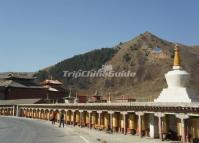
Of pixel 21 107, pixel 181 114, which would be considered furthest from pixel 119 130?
pixel 21 107

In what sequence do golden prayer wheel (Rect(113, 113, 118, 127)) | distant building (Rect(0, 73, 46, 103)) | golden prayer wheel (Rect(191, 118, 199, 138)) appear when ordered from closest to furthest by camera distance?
1. golden prayer wheel (Rect(191, 118, 199, 138))
2. golden prayer wheel (Rect(113, 113, 118, 127))
3. distant building (Rect(0, 73, 46, 103))

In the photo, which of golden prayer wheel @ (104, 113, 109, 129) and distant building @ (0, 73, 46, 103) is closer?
golden prayer wheel @ (104, 113, 109, 129)

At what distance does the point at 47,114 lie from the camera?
94.5 meters

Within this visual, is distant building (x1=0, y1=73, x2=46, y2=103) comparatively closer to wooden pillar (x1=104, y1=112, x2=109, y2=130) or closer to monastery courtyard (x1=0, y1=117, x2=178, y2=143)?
wooden pillar (x1=104, y1=112, x2=109, y2=130)

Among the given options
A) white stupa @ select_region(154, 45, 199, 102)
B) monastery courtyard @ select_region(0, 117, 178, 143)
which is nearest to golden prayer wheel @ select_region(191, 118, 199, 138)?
monastery courtyard @ select_region(0, 117, 178, 143)

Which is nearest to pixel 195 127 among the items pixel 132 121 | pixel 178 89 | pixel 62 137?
pixel 178 89

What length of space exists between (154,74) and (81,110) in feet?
416

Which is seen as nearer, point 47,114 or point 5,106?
point 47,114

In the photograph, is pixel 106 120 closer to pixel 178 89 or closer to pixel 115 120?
pixel 115 120

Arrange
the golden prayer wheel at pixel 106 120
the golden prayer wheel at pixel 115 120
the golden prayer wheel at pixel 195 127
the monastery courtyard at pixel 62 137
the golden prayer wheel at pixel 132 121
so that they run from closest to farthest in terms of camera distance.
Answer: the golden prayer wheel at pixel 195 127 < the monastery courtyard at pixel 62 137 < the golden prayer wheel at pixel 132 121 < the golden prayer wheel at pixel 115 120 < the golden prayer wheel at pixel 106 120

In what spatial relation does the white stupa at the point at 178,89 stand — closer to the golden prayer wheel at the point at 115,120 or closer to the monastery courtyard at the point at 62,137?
the monastery courtyard at the point at 62,137

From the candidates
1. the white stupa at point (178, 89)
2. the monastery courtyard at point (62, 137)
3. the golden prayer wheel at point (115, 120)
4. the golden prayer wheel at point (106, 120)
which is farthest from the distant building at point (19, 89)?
the white stupa at point (178, 89)

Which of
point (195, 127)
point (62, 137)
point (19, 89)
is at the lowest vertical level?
point (62, 137)

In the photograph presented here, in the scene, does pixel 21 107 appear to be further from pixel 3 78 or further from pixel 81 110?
pixel 81 110
